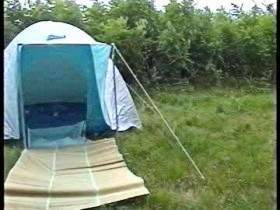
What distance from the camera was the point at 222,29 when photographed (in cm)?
141

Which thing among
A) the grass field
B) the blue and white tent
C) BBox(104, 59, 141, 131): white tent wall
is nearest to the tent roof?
the blue and white tent

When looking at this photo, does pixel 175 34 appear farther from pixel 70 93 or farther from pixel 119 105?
pixel 70 93

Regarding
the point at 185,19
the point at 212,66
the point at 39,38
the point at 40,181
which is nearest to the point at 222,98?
the point at 212,66

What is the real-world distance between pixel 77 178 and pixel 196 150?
17.6 inches

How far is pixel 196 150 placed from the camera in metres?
1.86

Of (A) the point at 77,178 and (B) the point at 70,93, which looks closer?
(A) the point at 77,178

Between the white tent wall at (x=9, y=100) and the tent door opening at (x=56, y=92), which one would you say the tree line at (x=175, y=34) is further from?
the tent door opening at (x=56, y=92)

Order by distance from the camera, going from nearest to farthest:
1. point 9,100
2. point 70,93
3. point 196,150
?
1. point 9,100
2. point 196,150
3. point 70,93

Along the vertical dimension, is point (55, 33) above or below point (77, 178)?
above

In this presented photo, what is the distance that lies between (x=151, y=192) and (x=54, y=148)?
59cm

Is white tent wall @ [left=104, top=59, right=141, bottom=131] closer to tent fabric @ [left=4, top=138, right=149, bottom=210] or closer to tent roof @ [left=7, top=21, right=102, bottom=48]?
tent fabric @ [left=4, top=138, right=149, bottom=210]

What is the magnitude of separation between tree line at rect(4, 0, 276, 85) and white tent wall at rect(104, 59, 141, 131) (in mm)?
373

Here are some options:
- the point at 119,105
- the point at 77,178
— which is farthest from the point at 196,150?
the point at 119,105

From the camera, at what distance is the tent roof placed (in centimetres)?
154
